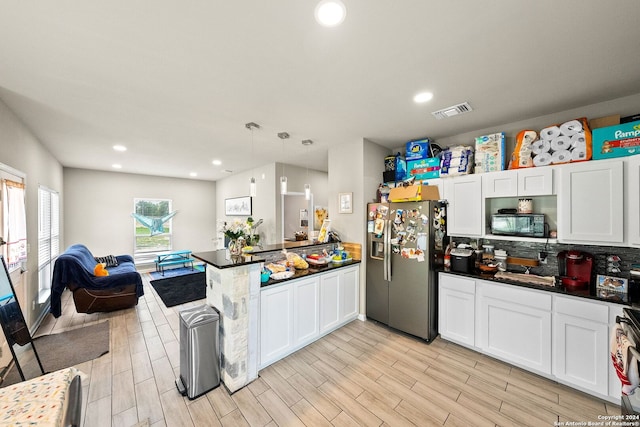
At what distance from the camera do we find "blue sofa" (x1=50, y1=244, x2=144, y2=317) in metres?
3.40

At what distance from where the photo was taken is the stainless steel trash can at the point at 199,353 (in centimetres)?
200

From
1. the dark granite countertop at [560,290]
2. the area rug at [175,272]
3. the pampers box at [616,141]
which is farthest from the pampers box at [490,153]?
the area rug at [175,272]

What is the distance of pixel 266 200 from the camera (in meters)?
5.51

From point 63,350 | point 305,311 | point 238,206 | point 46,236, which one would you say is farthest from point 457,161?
point 46,236

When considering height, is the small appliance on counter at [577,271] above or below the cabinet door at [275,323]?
above

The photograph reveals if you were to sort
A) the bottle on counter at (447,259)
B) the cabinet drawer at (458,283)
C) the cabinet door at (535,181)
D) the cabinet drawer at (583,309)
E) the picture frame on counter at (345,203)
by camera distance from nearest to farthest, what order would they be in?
the cabinet drawer at (583,309) → the cabinet door at (535,181) → the cabinet drawer at (458,283) → the bottle on counter at (447,259) → the picture frame on counter at (345,203)

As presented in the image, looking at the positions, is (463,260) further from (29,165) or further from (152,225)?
(152,225)

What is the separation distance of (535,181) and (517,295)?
1.19 m

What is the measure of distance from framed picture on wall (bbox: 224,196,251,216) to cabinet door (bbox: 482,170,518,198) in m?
5.10

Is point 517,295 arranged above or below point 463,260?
Result: below

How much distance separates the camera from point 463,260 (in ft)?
9.04

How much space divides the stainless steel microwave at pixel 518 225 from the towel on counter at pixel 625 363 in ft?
3.55

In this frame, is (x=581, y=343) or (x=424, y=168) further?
(x=424, y=168)

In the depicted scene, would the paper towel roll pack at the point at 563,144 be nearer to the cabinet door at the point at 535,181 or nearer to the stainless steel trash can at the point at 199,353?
the cabinet door at the point at 535,181
